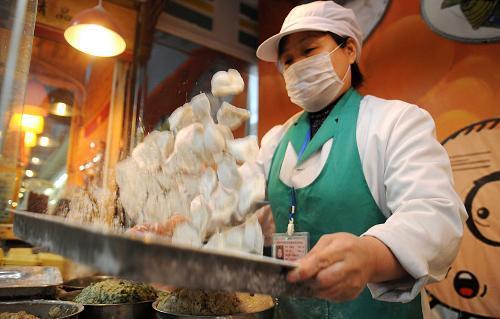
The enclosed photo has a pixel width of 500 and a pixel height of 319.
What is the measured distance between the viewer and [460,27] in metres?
2.42

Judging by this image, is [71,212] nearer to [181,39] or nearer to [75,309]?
[75,309]

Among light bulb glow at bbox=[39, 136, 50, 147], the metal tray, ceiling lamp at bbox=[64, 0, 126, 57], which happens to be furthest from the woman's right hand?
light bulb glow at bbox=[39, 136, 50, 147]

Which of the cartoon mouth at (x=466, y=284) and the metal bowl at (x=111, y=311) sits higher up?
the metal bowl at (x=111, y=311)

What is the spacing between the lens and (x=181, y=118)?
41.0 inches

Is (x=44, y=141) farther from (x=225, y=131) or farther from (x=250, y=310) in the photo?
(x=250, y=310)

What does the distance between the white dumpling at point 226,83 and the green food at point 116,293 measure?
2.09 feet

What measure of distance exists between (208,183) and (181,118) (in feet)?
0.64

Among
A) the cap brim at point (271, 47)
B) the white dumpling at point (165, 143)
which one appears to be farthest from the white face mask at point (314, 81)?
the white dumpling at point (165, 143)

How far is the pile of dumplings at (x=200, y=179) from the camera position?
983 millimetres

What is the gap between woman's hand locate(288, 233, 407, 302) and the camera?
2.28 ft

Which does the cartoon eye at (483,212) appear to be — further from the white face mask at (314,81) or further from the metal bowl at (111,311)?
the metal bowl at (111,311)

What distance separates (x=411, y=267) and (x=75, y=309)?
33.3 inches

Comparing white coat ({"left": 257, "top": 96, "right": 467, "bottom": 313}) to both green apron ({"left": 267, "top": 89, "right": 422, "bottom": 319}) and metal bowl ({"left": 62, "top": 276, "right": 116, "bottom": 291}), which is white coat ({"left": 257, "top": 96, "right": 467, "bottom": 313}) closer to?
green apron ({"left": 267, "top": 89, "right": 422, "bottom": 319})

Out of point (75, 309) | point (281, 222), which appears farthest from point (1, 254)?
point (281, 222)
